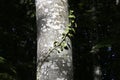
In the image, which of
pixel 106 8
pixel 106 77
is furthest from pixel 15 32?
pixel 106 77

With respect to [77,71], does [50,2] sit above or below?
above

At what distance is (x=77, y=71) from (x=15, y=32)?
333 centimetres

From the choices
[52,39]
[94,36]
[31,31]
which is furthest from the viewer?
[31,31]

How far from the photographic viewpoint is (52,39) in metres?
2.77

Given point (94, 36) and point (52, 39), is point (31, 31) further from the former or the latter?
point (52, 39)

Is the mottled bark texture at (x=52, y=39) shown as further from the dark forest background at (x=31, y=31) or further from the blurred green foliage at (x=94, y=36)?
the dark forest background at (x=31, y=31)

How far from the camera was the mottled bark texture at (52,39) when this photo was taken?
2.65 m

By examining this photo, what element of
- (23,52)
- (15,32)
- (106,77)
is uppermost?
(15,32)

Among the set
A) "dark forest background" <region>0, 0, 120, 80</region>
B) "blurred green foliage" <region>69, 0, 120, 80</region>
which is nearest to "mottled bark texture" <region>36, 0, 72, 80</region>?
"blurred green foliage" <region>69, 0, 120, 80</region>

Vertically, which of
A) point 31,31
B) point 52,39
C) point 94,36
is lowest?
point 94,36

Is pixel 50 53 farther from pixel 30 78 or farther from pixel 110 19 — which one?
pixel 30 78

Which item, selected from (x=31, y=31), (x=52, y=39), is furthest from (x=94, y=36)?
(x=52, y=39)

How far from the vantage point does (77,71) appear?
11.8 metres

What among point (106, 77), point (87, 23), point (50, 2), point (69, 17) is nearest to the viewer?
point (50, 2)
